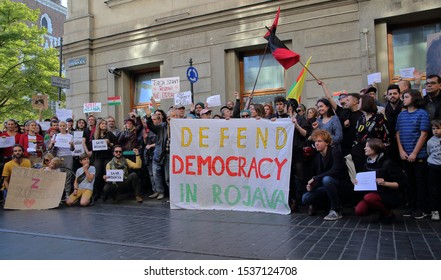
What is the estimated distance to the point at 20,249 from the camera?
4867 millimetres

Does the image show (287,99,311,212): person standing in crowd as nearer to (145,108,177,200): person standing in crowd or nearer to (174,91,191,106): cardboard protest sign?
(145,108,177,200): person standing in crowd

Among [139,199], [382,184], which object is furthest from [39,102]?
[382,184]

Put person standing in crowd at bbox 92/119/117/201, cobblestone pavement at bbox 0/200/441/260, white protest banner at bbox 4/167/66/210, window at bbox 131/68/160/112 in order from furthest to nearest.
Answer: window at bbox 131/68/160/112
person standing in crowd at bbox 92/119/117/201
white protest banner at bbox 4/167/66/210
cobblestone pavement at bbox 0/200/441/260

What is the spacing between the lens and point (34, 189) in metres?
8.34

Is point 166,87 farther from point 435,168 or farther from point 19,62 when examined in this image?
point 19,62

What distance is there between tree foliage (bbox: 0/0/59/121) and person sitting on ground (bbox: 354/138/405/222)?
21.6 m

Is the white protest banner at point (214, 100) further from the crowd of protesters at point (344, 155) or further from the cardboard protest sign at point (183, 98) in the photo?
Answer: the crowd of protesters at point (344, 155)

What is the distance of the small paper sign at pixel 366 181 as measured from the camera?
5.54m

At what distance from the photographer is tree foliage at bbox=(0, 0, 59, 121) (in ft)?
73.0

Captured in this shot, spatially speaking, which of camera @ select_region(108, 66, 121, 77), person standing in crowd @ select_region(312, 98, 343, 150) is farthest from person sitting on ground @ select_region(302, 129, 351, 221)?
camera @ select_region(108, 66, 121, 77)

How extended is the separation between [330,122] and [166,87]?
18.0 ft

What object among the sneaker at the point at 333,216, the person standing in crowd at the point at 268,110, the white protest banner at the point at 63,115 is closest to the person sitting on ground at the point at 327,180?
the sneaker at the point at 333,216

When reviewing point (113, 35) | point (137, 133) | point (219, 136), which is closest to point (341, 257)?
point (219, 136)

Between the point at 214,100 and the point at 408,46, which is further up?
the point at 408,46
